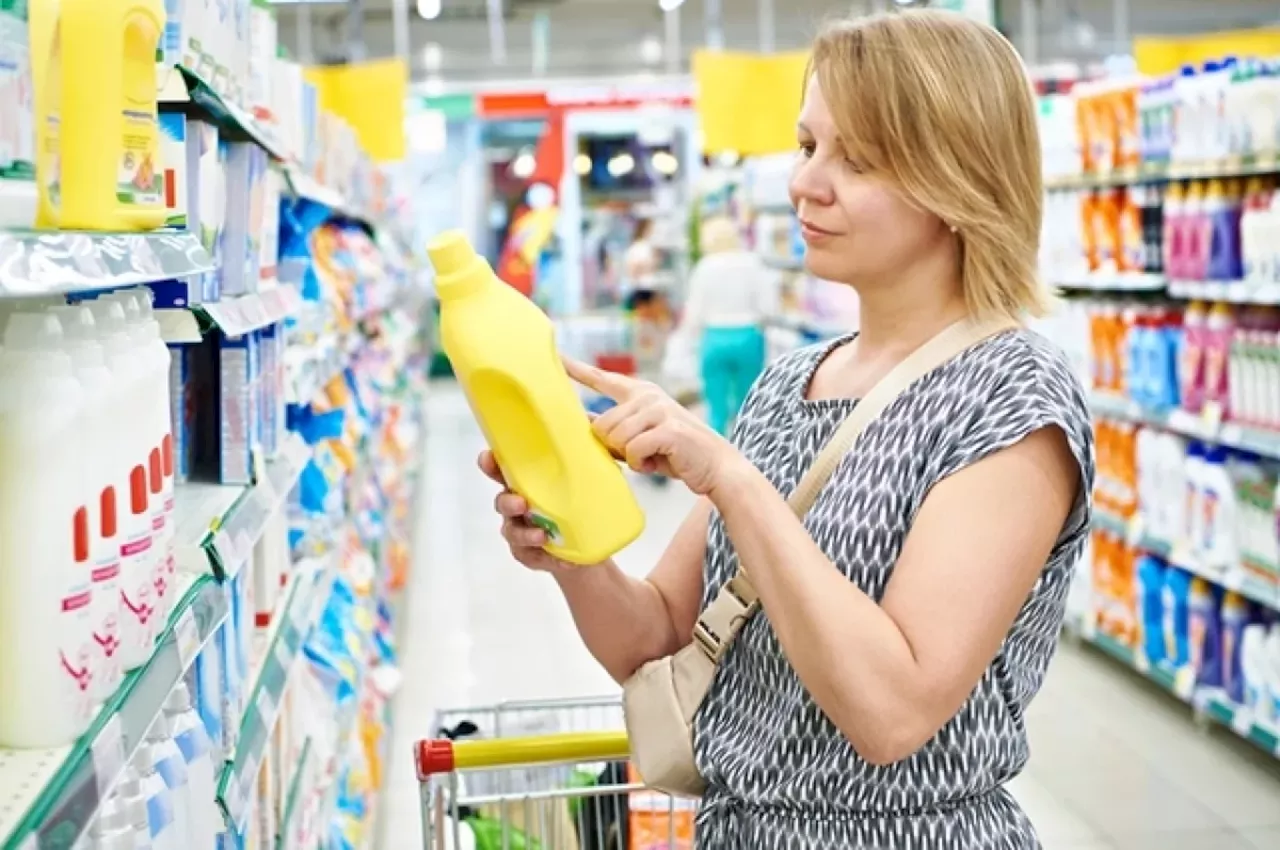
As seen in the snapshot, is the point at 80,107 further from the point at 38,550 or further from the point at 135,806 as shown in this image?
the point at 135,806

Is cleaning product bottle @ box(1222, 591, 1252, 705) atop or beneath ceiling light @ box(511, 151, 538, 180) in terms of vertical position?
beneath

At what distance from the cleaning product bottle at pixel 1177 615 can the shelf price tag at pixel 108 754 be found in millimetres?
4535

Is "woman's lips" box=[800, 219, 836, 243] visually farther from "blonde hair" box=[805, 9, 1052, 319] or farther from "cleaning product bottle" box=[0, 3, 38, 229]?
"cleaning product bottle" box=[0, 3, 38, 229]

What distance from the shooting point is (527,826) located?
7.34ft

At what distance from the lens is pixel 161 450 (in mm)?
1555

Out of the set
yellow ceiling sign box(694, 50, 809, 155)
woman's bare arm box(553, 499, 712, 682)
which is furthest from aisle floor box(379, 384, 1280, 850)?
yellow ceiling sign box(694, 50, 809, 155)

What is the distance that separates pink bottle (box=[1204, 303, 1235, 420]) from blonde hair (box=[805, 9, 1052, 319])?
3444mm

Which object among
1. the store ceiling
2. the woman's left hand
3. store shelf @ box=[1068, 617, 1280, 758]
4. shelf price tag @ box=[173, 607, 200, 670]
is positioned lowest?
store shelf @ box=[1068, 617, 1280, 758]

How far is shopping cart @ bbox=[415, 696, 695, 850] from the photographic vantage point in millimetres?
2156

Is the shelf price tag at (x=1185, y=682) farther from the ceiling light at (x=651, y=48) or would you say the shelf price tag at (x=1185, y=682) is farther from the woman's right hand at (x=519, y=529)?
the ceiling light at (x=651, y=48)

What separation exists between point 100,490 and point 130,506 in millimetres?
86

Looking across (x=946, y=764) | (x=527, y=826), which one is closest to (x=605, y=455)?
(x=946, y=764)

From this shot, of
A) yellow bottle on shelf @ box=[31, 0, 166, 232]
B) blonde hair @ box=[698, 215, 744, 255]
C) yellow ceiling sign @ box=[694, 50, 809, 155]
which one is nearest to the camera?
yellow bottle on shelf @ box=[31, 0, 166, 232]

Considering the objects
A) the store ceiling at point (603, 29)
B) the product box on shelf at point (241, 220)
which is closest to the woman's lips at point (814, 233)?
the product box on shelf at point (241, 220)
